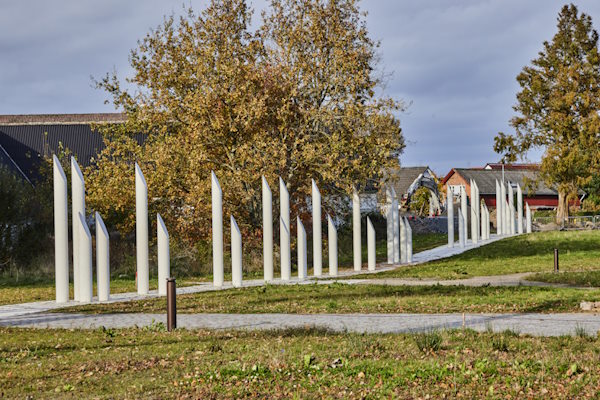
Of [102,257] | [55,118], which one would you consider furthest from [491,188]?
[102,257]

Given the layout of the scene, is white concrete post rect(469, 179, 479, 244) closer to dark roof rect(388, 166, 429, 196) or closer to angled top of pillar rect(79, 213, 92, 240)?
angled top of pillar rect(79, 213, 92, 240)

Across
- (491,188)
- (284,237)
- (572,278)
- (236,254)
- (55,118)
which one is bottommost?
(572,278)

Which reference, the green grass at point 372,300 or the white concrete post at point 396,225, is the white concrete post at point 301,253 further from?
the white concrete post at point 396,225


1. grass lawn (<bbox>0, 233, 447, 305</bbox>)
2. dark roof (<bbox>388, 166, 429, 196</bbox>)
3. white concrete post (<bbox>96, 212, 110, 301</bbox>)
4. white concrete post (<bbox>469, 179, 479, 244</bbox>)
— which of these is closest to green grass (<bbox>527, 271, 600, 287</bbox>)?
grass lawn (<bbox>0, 233, 447, 305</bbox>)

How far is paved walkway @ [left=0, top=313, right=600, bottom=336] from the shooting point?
36.4 ft

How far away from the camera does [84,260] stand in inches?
648

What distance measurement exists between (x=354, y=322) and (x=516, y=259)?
1743 centimetres

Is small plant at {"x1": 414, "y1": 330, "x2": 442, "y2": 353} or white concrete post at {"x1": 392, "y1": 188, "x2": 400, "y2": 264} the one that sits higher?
white concrete post at {"x1": 392, "y1": 188, "x2": 400, "y2": 264}

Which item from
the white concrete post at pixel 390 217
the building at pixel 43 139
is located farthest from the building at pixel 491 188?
the white concrete post at pixel 390 217

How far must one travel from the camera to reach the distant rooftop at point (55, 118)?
185 feet

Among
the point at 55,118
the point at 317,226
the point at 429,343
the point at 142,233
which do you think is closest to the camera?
the point at 429,343

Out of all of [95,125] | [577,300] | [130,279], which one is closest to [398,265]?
[130,279]

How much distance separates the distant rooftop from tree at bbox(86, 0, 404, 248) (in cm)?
3174

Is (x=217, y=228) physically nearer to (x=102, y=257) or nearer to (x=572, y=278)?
(x=102, y=257)
